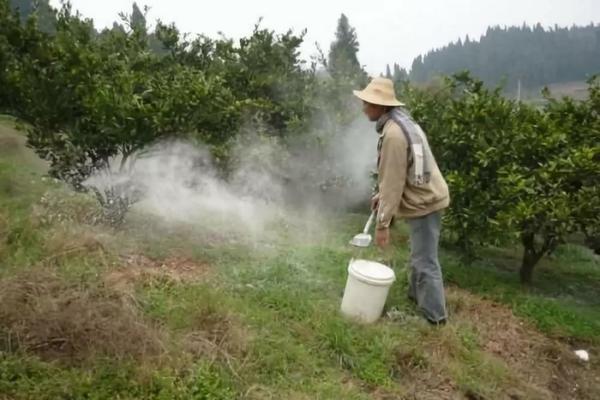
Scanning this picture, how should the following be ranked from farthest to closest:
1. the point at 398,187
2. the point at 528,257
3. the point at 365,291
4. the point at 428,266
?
the point at 528,257 < the point at 428,266 < the point at 365,291 < the point at 398,187

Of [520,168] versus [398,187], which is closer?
[398,187]

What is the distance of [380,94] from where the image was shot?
423cm

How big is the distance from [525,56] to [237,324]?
274 ft

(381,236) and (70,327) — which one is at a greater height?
(381,236)

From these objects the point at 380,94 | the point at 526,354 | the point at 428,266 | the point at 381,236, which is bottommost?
the point at 526,354

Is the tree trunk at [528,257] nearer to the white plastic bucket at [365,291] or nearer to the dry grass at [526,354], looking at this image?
the dry grass at [526,354]

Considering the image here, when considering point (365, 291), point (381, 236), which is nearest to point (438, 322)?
point (365, 291)

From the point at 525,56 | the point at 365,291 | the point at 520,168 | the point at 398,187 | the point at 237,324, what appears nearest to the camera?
the point at 237,324

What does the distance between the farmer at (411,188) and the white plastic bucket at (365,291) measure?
0.85ft

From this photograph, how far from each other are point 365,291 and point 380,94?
149cm

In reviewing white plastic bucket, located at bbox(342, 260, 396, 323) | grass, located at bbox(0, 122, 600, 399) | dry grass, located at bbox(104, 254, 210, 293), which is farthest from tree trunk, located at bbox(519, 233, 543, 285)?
dry grass, located at bbox(104, 254, 210, 293)

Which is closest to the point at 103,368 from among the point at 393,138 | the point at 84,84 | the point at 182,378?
the point at 182,378

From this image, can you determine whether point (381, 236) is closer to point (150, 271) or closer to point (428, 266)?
point (428, 266)

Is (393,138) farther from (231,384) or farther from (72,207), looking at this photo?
(72,207)
